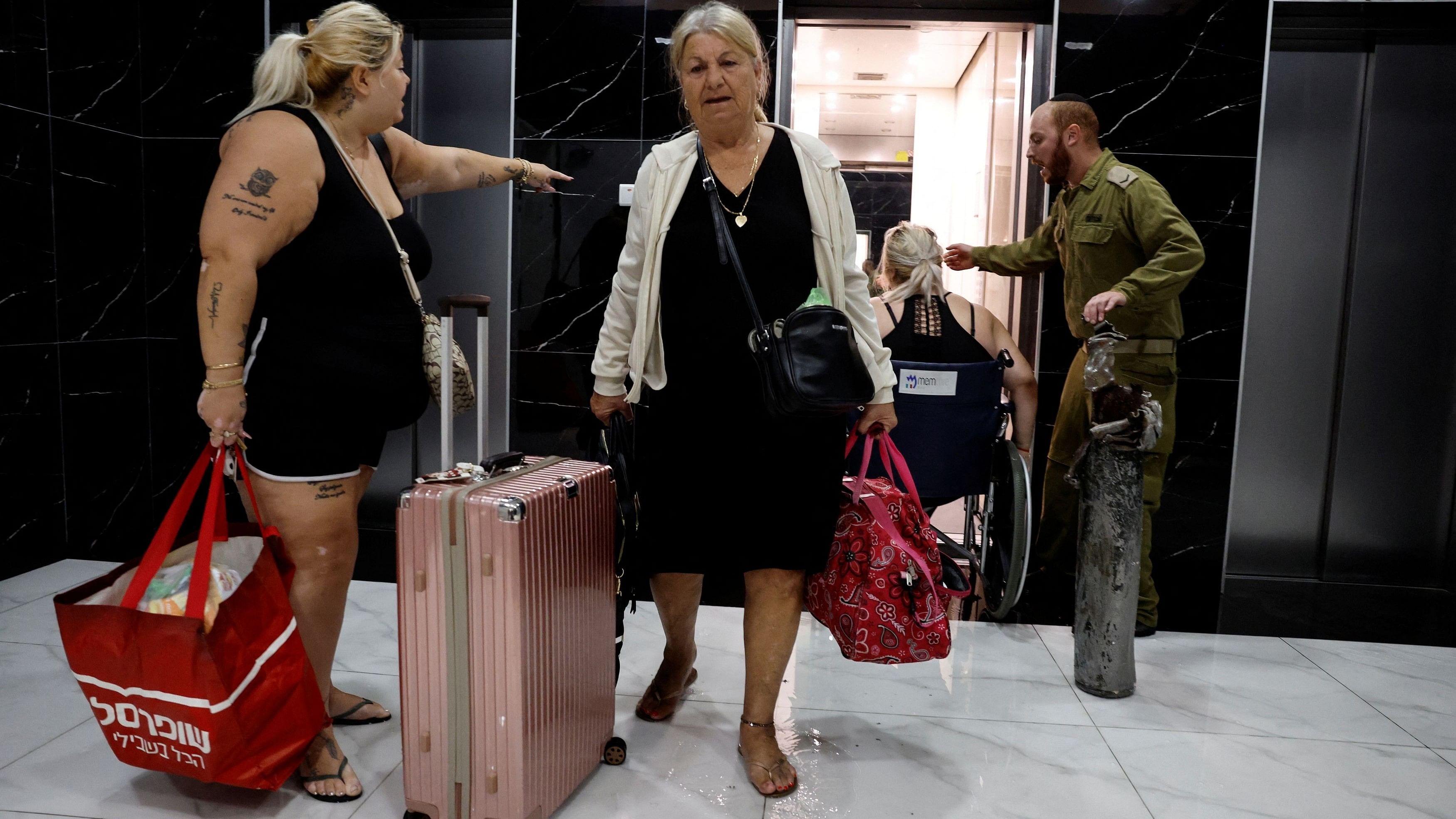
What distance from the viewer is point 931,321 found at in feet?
9.36

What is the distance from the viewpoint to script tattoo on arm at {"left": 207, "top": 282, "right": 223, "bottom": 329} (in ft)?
5.28

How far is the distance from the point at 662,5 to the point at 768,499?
239cm

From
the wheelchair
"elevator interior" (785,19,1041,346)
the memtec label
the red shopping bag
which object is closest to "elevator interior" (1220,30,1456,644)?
"elevator interior" (785,19,1041,346)

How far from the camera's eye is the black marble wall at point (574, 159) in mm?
3473

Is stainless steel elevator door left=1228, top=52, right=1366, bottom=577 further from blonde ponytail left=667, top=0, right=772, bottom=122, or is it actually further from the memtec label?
blonde ponytail left=667, top=0, right=772, bottom=122

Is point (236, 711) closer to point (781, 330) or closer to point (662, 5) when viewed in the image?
point (781, 330)

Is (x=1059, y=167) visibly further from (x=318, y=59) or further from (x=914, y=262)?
(x=318, y=59)

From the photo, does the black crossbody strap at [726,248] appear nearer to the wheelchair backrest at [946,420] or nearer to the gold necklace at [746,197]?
the gold necklace at [746,197]

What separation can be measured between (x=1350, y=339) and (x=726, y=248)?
328 centimetres

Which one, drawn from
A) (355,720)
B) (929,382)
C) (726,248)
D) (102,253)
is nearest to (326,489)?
(355,720)

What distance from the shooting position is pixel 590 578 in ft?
5.93

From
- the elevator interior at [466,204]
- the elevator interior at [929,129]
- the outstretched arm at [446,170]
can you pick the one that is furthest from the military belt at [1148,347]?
the elevator interior at [466,204]

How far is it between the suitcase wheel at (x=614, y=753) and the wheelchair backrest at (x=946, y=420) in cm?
117

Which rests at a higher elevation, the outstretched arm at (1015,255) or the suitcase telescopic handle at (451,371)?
the outstretched arm at (1015,255)
